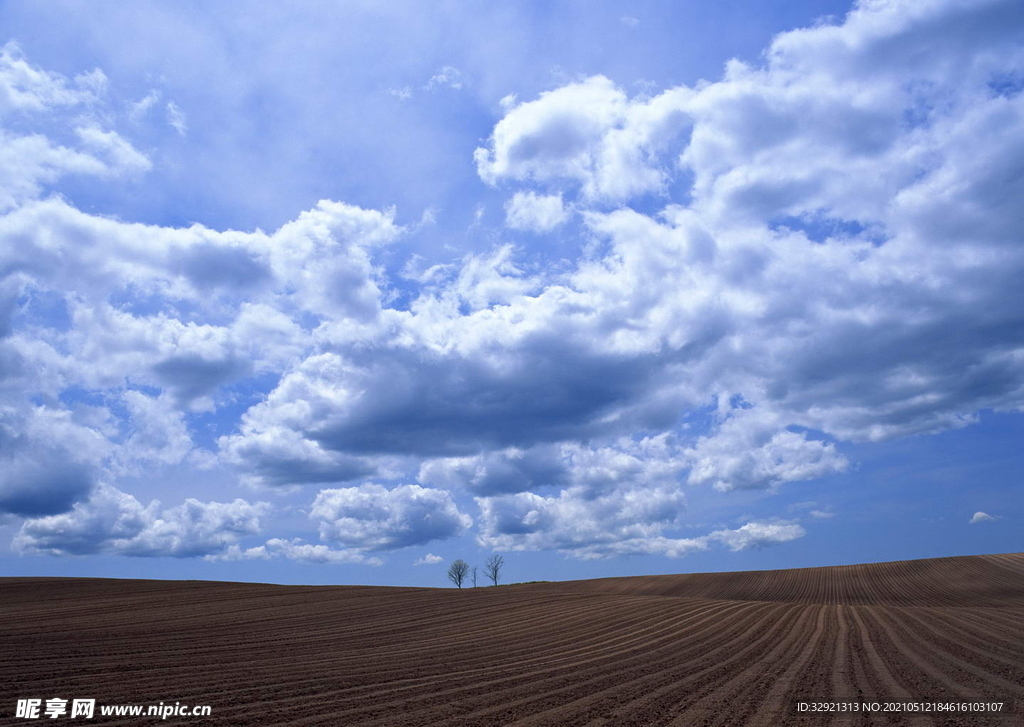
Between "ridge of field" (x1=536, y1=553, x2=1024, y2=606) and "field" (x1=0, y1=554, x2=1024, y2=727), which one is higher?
"field" (x1=0, y1=554, x2=1024, y2=727)

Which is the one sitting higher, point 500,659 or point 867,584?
point 500,659

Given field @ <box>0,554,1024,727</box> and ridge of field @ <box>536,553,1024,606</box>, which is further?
ridge of field @ <box>536,553,1024,606</box>

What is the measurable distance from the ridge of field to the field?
61.5 ft

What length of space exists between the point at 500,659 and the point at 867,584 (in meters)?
56.5

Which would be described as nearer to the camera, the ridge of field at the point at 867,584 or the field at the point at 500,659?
the field at the point at 500,659

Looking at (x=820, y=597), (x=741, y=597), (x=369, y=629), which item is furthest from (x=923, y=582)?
(x=369, y=629)

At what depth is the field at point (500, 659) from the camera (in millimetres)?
12531

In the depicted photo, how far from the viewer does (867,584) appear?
62.8 metres

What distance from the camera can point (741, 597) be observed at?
2463 inches

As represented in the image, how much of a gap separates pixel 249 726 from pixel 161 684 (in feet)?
15.8

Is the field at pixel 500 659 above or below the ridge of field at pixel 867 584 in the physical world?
above

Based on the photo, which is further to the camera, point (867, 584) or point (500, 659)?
point (867, 584)

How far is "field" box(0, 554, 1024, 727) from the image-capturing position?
12.5m

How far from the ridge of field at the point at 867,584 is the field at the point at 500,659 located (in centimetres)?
1873
